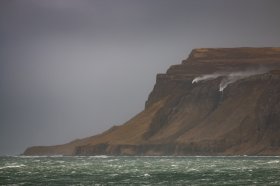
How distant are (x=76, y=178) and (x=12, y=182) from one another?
14.4 meters

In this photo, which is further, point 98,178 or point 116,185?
point 98,178

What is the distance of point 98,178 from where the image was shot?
460 ft

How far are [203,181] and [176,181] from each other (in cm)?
399

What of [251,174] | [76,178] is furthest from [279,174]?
[76,178]

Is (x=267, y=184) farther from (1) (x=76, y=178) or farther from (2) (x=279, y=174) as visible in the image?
(1) (x=76, y=178)

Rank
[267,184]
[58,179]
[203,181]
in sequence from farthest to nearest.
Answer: [58,179]
[203,181]
[267,184]

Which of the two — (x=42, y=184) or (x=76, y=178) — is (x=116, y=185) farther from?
(x=76, y=178)

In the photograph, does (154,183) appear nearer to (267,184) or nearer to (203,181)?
(203,181)

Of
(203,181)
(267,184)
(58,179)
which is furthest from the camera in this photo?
(58,179)

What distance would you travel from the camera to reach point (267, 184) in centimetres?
11975

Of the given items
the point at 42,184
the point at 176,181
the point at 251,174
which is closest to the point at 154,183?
the point at 176,181

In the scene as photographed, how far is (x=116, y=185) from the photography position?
122188 millimetres

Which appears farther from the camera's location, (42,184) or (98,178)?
(98,178)

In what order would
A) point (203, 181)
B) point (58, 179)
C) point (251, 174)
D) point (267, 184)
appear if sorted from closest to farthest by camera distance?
point (267, 184), point (203, 181), point (58, 179), point (251, 174)
